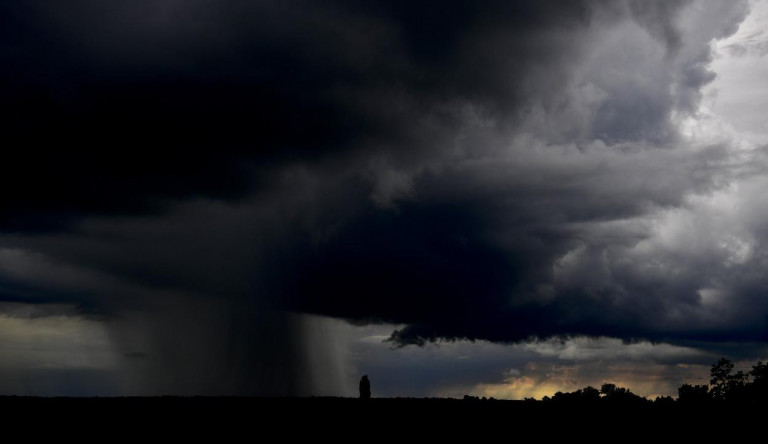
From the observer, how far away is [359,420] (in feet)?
128

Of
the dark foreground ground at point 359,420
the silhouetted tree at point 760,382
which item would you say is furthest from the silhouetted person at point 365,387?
the silhouetted tree at point 760,382

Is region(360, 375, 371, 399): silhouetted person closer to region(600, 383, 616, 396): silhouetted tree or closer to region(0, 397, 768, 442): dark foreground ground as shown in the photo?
region(0, 397, 768, 442): dark foreground ground

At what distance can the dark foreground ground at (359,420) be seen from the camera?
110 feet

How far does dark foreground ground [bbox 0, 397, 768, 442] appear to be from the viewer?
33419 mm

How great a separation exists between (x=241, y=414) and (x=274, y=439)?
427 cm

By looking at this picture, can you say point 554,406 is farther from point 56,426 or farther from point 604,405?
point 56,426

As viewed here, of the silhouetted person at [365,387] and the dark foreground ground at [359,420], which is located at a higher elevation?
the silhouetted person at [365,387]

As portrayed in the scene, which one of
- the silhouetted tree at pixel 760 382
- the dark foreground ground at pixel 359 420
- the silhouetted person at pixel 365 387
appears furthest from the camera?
the silhouetted tree at pixel 760 382

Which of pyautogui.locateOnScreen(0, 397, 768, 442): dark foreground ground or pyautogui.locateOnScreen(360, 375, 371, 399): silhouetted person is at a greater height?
pyautogui.locateOnScreen(360, 375, 371, 399): silhouetted person

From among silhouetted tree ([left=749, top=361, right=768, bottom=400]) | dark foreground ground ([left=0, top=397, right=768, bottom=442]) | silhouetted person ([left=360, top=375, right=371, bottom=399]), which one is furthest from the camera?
silhouetted tree ([left=749, top=361, right=768, bottom=400])

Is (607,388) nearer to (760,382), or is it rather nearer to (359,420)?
(760,382)

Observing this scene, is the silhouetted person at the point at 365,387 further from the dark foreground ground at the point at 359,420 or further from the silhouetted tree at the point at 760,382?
the silhouetted tree at the point at 760,382

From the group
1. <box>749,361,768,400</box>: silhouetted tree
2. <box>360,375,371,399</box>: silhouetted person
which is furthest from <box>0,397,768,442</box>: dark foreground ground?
<box>749,361,768,400</box>: silhouetted tree

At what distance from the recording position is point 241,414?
3734 cm
